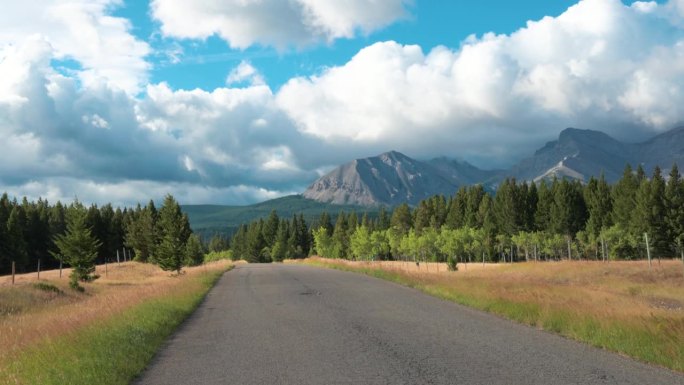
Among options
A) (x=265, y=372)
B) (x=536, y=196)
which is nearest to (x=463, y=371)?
(x=265, y=372)

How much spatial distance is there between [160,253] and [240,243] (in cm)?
12934

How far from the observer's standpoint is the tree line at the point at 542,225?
81.1 meters

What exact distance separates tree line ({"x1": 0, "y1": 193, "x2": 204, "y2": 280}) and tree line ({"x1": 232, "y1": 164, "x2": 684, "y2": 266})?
38.6 metres

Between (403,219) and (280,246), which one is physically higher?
(403,219)

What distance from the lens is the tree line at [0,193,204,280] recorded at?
44.2 m

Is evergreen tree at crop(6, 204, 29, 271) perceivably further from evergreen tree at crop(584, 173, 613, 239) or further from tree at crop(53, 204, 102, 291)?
evergreen tree at crop(584, 173, 613, 239)

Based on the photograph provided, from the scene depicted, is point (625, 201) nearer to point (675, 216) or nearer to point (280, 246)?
point (675, 216)

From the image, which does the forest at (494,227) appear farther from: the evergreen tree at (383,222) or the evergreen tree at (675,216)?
the evergreen tree at (383,222)

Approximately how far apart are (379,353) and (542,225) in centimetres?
10678

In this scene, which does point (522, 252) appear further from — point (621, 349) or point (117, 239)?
point (621, 349)

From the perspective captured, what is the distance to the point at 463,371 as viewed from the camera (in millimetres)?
8172

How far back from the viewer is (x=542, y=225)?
108m

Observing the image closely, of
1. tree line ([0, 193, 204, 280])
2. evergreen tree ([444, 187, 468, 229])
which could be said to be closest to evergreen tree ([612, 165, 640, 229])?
evergreen tree ([444, 187, 468, 229])

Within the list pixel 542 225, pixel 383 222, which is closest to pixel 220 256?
pixel 383 222
